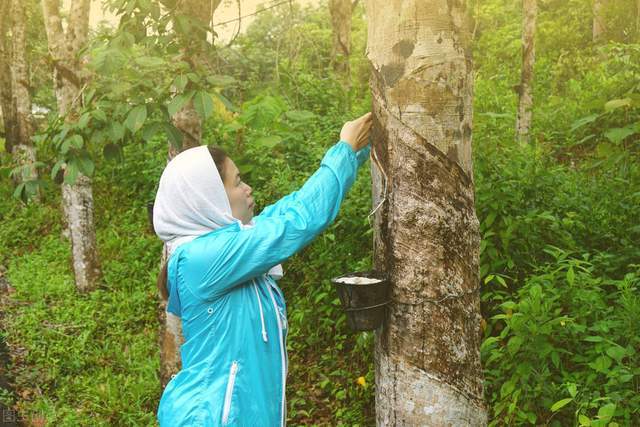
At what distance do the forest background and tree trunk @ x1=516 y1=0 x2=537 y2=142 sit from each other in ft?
2.83

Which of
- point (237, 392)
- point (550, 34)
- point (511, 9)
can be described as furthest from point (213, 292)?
point (511, 9)

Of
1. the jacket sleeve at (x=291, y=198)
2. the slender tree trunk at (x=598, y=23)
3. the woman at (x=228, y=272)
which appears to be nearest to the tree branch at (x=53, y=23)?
the jacket sleeve at (x=291, y=198)

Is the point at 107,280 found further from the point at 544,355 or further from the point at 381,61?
the point at 381,61

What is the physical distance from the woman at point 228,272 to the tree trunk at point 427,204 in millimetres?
235

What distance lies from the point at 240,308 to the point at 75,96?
6053 mm

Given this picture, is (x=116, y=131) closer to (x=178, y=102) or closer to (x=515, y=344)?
(x=178, y=102)

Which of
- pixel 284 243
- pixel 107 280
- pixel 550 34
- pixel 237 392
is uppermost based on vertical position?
pixel 550 34

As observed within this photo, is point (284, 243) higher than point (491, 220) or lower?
higher

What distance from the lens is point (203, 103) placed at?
3508 mm

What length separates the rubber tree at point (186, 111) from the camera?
4117mm

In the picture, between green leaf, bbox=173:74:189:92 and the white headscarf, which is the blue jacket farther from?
green leaf, bbox=173:74:189:92

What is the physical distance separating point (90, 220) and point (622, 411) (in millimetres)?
6717

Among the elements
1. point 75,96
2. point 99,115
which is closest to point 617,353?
point 99,115

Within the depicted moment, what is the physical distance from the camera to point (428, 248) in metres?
2.23
